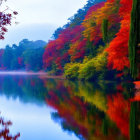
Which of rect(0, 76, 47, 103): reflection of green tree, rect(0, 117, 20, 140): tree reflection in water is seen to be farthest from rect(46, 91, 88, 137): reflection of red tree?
rect(0, 76, 47, 103): reflection of green tree

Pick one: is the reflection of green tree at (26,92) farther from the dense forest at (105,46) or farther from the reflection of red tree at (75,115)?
the dense forest at (105,46)

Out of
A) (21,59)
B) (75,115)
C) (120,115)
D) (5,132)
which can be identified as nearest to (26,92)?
(75,115)

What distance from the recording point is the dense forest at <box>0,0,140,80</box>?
1196cm

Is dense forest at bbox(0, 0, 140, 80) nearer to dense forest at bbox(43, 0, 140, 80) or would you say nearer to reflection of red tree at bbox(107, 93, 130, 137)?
dense forest at bbox(43, 0, 140, 80)

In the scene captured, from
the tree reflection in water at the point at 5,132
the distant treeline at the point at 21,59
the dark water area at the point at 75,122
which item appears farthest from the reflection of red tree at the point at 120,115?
the distant treeline at the point at 21,59

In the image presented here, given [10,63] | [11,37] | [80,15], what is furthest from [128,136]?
[11,37]

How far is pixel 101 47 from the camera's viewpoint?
29.5 metres

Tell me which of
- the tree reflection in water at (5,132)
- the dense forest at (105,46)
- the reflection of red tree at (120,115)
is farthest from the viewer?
the dense forest at (105,46)

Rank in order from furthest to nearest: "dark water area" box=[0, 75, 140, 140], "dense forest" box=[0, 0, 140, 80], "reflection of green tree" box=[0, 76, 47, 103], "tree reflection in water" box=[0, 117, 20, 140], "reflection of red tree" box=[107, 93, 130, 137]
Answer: "reflection of green tree" box=[0, 76, 47, 103] → "dense forest" box=[0, 0, 140, 80] → "reflection of red tree" box=[107, 93, 130, 137] → "dark water area" box=[0, 75, 140, 140] → "tree reflection in water" box=[0, 117, 20, 140]

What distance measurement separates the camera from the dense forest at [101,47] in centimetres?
1196

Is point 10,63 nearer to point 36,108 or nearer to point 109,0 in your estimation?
point 109,0

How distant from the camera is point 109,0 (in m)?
28.8

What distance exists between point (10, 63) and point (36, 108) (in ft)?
206

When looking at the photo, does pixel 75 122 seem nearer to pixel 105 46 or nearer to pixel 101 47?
pixel 105 46
